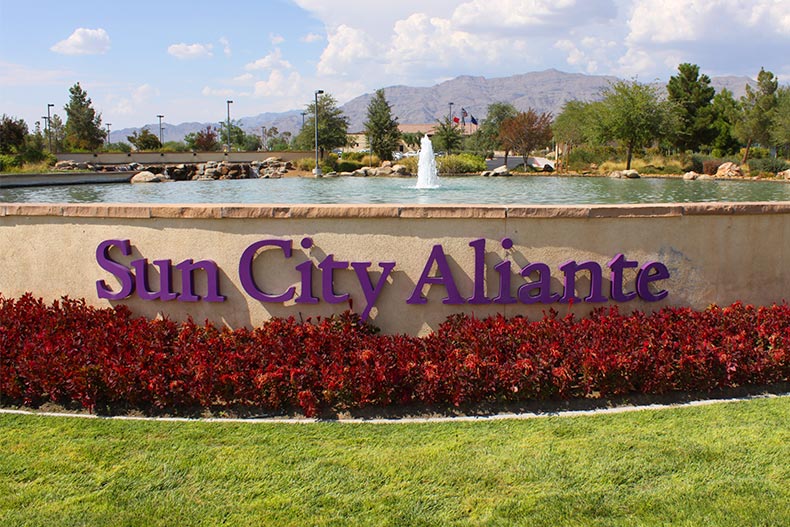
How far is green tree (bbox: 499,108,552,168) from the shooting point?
2437 inches

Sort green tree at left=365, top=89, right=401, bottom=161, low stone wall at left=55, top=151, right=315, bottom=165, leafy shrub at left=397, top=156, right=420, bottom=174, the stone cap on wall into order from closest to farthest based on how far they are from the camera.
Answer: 1. the stone cap on wall
2. leafy shrub at left=397, top=156, right=420, bottom=174
3. low stone wall at left=55, top=151, right=315, bottom=165
4. green tree at left=365, top=89, right=401, bottom=161

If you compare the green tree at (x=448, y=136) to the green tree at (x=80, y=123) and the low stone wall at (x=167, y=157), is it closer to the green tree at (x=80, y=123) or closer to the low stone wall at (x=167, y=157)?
the low stone wall at (x=167, y=157)

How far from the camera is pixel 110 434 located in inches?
188

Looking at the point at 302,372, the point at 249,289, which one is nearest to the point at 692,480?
the point at 302,372

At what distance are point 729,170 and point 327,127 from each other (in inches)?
1486

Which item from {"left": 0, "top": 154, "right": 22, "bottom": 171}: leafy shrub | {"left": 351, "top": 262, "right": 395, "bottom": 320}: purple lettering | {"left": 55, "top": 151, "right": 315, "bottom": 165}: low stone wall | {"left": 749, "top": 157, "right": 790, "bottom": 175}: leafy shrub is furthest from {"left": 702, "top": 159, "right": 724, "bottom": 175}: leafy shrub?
{"left": 351, "top": 262, "right": 395, "bottom": 320}: purple lettering

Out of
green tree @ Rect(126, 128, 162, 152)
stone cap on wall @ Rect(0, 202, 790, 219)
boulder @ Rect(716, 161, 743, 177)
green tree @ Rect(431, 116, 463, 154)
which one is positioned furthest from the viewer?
green tree @ Rect(126, 128, 162, 152)

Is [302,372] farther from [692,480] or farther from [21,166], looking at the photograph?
[21,166]

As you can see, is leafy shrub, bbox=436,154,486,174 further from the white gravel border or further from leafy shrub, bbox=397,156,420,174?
the white gravel border

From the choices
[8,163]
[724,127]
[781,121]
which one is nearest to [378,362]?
[8,163]

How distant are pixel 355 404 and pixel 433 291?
5.52 feet

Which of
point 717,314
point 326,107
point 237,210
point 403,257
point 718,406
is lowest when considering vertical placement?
point 718,406

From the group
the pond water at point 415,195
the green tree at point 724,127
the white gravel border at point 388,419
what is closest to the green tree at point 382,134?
the green tree at point 724,127

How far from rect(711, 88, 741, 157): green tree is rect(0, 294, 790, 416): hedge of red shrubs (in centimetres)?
5930
